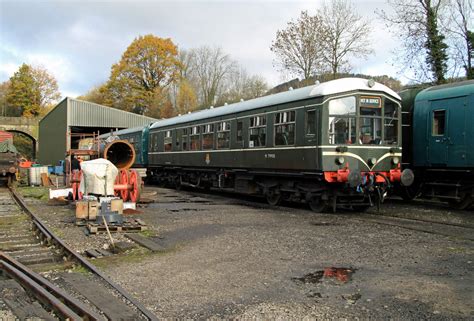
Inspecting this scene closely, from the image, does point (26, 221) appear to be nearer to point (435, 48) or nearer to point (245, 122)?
point (245, 122)

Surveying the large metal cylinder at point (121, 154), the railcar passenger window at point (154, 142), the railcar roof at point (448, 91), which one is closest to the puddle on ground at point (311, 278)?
the railcar roof at point (448, 91)

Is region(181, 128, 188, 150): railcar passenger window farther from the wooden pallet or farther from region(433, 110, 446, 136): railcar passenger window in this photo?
region(433, 110, 446, 136): railcar passenger window

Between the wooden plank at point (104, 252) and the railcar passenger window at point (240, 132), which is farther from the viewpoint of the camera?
the railcar passenger window at point (240, 132)

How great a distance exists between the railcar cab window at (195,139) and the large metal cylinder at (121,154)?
317 centimetres

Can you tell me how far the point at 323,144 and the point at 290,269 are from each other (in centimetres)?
538

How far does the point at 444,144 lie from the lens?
1241 centimetres

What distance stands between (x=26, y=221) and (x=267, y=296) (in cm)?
803

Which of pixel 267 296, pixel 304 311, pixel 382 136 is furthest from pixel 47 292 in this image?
pixel 382 136

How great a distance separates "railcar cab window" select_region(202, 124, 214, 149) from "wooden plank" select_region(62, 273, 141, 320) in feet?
→ 37.7

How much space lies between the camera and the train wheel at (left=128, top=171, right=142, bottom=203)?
516 inches

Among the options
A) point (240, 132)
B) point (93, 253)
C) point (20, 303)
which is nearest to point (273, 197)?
point (240, 132)

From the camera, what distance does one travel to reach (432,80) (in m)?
22.0

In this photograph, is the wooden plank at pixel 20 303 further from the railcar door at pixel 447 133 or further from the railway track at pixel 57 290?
the railcar door at pixel 447 133

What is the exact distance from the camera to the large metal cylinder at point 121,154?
15.8 m
